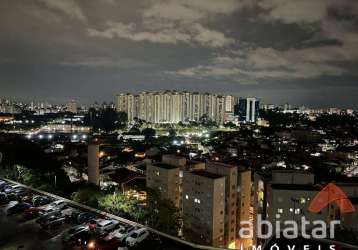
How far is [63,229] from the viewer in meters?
4.20

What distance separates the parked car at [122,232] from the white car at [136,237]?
0.28ft

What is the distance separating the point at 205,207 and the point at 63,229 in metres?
3.92

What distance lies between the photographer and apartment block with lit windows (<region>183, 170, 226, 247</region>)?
7348 millimetres

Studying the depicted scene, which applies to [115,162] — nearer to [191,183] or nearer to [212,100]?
[191,183]

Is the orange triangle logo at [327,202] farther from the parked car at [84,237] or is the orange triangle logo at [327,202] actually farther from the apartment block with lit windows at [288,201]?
the parked car at [84,237]

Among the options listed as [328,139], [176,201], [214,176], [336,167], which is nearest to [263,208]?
[214,176]

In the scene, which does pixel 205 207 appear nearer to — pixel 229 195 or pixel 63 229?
pixel 229 195

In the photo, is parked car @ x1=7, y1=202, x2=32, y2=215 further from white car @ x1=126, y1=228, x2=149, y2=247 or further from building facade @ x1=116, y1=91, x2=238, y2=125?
building facade @ x1=116, y1=91, x2=238, y2=125

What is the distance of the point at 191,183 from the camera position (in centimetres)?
771

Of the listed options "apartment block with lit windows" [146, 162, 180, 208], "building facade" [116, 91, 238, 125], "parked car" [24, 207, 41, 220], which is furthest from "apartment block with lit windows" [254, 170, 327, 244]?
"building facade" [116, 91, 238, 125]

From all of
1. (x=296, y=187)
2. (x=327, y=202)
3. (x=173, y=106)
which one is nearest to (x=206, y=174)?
(x=296, y=187)

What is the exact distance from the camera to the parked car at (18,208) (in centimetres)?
476

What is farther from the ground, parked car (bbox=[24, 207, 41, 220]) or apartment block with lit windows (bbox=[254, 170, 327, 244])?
parked car (bbox=[24, 207, 41, 220])

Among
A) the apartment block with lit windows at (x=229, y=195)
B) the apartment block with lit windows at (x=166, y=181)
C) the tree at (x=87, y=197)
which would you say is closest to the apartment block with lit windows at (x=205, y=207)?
the apartment block with lit windows at (x=229, y=195)
